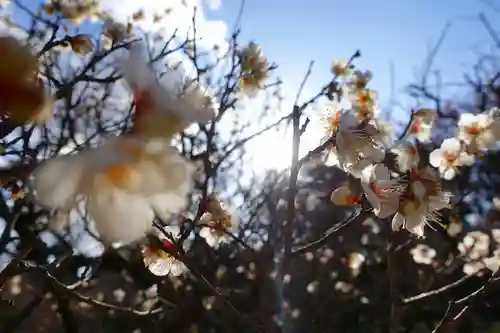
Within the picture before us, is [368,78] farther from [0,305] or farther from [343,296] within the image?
[343,296]

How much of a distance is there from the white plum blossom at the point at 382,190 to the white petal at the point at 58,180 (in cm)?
65

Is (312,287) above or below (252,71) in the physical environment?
below

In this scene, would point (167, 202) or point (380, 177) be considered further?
point (380, 177)

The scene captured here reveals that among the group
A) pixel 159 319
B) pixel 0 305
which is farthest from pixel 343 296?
pixel 0 305

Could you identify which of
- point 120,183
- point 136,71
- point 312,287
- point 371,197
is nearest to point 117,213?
point 120,183

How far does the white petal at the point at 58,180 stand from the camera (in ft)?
1.57

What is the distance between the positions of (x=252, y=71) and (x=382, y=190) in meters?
1.43

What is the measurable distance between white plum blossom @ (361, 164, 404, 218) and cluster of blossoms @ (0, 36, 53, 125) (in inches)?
30.1

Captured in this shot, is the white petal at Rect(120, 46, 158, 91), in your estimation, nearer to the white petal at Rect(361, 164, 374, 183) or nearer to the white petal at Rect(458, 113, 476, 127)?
the white petal at Rect(361, 164, 374, 183)

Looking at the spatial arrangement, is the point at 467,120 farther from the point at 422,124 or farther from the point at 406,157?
the point at 406,157

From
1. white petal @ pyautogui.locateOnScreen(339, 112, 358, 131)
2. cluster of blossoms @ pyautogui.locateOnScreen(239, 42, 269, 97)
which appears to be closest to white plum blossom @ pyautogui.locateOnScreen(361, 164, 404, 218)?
white petal @ pyautogui.locateOnScreen(339, 112, 358, 131)

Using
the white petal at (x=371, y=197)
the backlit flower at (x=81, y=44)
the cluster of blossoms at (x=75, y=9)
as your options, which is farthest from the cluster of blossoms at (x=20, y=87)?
the cluster of blossoms at (x=75, y=9)

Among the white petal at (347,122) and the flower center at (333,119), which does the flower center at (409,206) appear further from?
the flower center at (333,119)

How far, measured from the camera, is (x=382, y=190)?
1.07 metres
